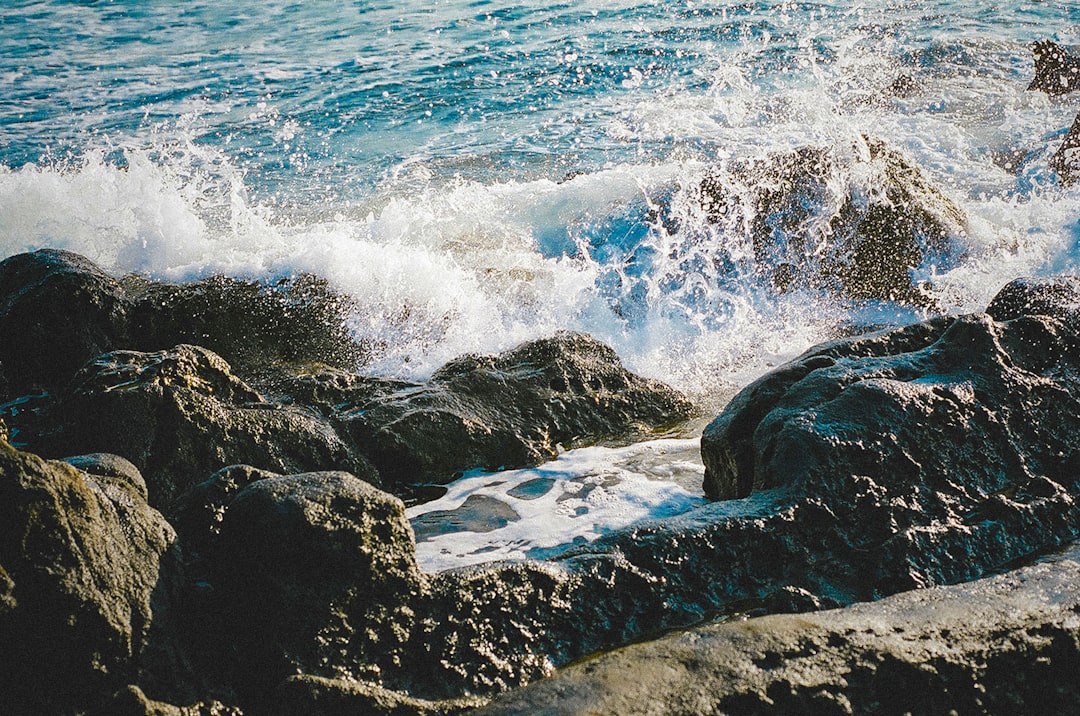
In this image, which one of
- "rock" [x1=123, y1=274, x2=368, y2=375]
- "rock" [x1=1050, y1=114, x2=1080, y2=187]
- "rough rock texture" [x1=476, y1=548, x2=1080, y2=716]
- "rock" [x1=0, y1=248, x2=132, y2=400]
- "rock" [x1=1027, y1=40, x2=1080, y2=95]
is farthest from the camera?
"rock" [x1=1027, y1=40, x2=1080, y2=95]

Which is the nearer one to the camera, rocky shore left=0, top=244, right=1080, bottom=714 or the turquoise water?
rocky shore left=0, top=244, right=1080, bottom=714

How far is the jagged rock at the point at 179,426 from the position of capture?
4012mm

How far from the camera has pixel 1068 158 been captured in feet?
30.3

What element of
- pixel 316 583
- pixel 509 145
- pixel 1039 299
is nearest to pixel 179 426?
pixel 316 583

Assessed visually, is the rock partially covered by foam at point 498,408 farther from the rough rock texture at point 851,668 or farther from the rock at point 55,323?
the rough rock texture at point 851,668

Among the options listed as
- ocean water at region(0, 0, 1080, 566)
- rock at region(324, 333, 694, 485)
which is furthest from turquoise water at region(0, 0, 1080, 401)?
rock at region(324, 333, 694, 485)

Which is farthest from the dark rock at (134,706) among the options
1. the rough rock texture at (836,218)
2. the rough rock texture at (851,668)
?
the rough rock texture at (836,218)

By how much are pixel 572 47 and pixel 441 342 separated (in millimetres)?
8221

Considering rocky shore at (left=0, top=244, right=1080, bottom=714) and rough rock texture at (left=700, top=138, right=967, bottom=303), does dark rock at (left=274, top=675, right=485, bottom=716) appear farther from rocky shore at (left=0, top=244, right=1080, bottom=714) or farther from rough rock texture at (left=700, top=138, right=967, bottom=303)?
rough rock texture at (left=700, top=138, right=967, bottom=303)

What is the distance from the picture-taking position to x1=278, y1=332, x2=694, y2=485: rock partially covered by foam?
4.51 metres

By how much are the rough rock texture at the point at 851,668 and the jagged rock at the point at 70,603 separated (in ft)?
2.83

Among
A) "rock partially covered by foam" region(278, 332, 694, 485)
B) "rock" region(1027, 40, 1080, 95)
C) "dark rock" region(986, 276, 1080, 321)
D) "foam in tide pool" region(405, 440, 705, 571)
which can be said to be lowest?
"foam in tide pool" region(405, 440, 705, 571)

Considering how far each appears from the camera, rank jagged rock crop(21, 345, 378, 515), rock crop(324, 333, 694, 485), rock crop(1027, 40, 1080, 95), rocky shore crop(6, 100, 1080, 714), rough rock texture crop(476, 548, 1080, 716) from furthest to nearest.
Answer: rock crop(1027, 40, 1080, 95), rock crop(324, 333, 694, 485), jagged rock crop(21, 345, 378, 515), rocky shore crop(6, 100, 1080, 714), rough rock texture crop(476, 548, 1080, 716)

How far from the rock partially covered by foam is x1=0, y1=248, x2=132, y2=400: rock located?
51.9 inches
